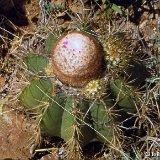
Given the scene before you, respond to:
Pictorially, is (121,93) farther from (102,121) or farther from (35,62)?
(35,62)

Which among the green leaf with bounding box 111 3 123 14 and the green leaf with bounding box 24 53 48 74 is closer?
the green leaf with bounding box 24 53 48 74

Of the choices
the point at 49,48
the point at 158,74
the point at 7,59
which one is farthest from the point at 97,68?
the point at 7,59

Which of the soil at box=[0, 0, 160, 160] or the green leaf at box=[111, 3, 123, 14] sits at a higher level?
the green leaf at box=[111, 3, 123, 14]

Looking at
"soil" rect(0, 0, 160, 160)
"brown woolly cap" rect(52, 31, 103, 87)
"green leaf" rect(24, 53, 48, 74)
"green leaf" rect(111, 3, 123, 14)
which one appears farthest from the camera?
"green leaf" rect(111, 3, 123, 14)

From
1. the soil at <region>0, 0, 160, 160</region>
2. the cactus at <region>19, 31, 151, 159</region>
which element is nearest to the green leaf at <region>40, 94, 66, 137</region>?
the cactus at <region>19, 31, 151, 159</region>

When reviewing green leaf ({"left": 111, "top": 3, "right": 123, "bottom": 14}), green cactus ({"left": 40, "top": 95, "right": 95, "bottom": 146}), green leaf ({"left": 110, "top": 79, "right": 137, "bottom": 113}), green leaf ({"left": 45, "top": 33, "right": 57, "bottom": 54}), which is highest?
green leaf ({"left": 111, "top": 3, "right": 123, "bottom": 14})

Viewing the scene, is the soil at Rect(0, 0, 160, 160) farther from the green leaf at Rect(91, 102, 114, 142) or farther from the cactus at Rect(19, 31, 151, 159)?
the green leaf at Rect(91, 102, 114, 142)

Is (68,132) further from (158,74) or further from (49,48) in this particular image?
(158,74)
